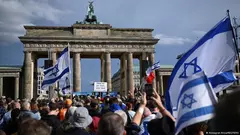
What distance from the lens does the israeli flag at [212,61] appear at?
16.4 feet

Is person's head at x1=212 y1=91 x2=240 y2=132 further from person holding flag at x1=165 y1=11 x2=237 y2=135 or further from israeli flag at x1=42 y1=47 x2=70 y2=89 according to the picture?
israeli flag at x1=42 y1=47 x2=70 y2=89

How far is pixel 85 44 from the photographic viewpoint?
2242 inches

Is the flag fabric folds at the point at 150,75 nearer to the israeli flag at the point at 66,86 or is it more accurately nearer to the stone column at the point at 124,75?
the israeli flag at the point at 66,86

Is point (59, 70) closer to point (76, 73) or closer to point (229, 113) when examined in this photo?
point (229, 113)

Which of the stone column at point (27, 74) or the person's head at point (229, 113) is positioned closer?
the person's head at point (229, 113)

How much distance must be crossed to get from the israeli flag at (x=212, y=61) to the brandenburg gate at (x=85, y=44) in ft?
164

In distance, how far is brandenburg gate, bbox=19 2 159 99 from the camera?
5556 centimetres

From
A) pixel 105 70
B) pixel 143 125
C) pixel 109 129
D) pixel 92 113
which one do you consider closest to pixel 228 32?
pixel 143 125

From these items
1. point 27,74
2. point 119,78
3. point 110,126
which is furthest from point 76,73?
point 119,78

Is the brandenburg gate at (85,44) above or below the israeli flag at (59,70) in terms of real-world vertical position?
above

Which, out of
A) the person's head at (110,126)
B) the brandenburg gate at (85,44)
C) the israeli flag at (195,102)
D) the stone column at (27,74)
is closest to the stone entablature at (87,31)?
the brandenburg gate at (85,44)

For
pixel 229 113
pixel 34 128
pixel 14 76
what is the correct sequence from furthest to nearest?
pixel 14 76
pixel 34 128
pixel 229 113

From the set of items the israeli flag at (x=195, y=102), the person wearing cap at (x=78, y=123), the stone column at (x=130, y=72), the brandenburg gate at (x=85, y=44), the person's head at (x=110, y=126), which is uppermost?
the brandenburg gate at (x=85, y=44)

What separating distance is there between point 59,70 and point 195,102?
15.1m
